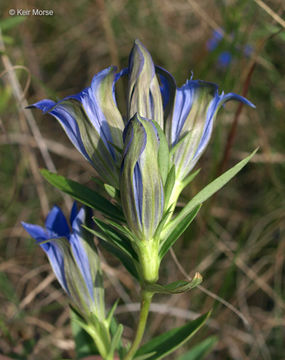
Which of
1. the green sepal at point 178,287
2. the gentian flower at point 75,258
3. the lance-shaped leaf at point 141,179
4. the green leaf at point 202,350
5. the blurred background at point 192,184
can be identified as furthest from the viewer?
the blurred background at point 192,184

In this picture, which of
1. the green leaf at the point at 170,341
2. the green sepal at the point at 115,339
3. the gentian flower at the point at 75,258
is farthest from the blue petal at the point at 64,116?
the green leaf at the point at 170,341

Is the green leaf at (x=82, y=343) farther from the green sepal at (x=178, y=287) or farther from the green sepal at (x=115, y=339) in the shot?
the green sepal at (x=178, y=287)

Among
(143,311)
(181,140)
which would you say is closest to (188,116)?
(181,140)

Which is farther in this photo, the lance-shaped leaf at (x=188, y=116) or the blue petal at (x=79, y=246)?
the blue petal at (x=79, y=246)

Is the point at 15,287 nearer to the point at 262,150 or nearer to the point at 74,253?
the point at 74,253

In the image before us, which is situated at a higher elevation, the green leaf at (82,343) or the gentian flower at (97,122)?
the gentian flower at (97,122)

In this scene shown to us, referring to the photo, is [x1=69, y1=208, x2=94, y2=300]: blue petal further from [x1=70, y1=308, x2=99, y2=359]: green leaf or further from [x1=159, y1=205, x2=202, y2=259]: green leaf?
[x1=70, y1=308, x2=99, y2=359]: green leaf

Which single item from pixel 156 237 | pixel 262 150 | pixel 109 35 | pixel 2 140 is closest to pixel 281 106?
pixel 262 150

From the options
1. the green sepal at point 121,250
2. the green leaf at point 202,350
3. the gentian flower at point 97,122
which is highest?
the gentian flower at point 97,122

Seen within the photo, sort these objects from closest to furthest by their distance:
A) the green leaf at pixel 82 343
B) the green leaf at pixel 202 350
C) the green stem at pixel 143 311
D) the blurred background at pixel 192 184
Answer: the green stem at pixel 143 311 < the green leaf at pixel 82 343 < the green leaf at pixel 202 350 < the blurred background at pixel 192 184
